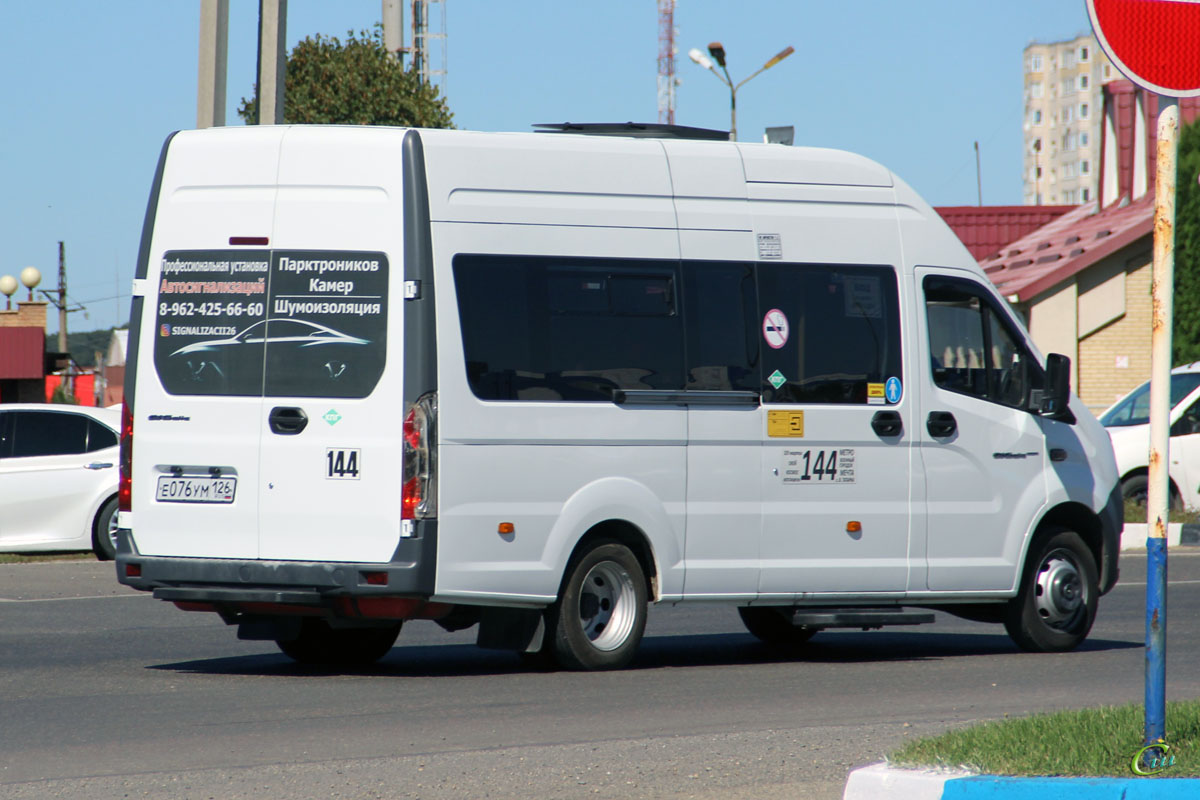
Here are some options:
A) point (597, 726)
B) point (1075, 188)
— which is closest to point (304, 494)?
point (597, 726)

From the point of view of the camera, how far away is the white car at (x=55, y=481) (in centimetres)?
1805

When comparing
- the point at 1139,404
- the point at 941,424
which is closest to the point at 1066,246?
the point at 1139,404

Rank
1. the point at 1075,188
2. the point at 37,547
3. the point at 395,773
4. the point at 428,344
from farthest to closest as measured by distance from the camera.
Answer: the point at 1075,188, the point at 37,547, the point at 428,344, the point at 395,773

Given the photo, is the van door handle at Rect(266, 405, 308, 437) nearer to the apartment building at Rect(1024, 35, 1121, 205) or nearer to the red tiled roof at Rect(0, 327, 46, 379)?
the red tiled roof at Rect(0, 327, 46, 379)

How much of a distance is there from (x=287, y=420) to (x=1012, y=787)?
15.4 feet

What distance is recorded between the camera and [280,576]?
9367 millimetres

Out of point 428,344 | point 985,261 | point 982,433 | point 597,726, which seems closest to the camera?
point 597,726

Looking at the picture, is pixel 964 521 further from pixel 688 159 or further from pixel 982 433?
pixel 688 159

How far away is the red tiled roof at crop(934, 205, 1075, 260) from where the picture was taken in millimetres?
40969

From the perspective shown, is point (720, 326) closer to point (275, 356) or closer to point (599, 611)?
point (599, 611)

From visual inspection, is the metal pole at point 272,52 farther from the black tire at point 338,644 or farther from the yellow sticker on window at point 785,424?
the yellow sticker on window at point 785,424

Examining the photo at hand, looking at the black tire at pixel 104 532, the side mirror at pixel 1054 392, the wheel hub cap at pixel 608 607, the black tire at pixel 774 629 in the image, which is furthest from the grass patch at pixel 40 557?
the side mirror at pixel 1054 392

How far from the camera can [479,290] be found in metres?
9.52

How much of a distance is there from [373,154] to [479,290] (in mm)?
867
